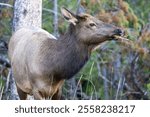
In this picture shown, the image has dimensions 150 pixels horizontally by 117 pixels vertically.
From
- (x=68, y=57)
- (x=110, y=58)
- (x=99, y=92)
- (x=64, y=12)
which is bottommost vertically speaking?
(x=99, y=92)

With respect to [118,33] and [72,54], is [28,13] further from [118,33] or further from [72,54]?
[118,33]

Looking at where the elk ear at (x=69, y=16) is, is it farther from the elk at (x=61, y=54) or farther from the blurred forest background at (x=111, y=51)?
the blurred forest background at (x=111, y=51)

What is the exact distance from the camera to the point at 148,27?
1425 cm

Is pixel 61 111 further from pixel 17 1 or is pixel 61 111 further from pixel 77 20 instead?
pixel 17 1

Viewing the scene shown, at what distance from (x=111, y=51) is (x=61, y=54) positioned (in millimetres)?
5149

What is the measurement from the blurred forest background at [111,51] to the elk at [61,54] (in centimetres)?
253

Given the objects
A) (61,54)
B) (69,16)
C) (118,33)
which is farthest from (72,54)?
(118,33)

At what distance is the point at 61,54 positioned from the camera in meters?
9.69

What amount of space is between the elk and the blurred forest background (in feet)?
8.29

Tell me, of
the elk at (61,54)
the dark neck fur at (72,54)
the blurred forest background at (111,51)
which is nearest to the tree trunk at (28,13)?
the blurred forest background at (111,51)

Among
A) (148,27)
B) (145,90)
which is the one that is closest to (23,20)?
(148,27)

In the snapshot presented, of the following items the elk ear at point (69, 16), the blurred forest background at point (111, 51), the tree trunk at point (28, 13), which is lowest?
the blurred forest background at point (111, 51)

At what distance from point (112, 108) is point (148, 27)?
6.18 meters

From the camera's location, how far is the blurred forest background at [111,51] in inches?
534
